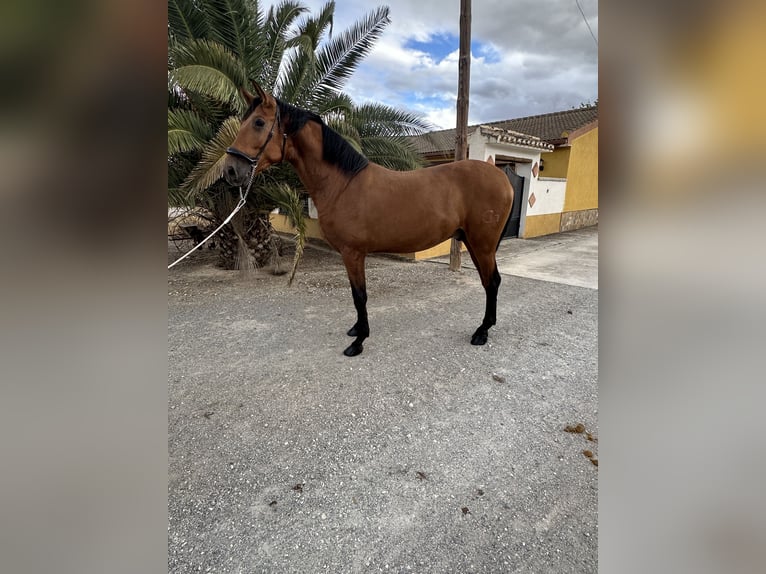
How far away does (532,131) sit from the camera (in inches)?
529

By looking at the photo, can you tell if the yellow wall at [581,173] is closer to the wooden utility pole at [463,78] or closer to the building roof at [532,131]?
the building roof at [532,131]

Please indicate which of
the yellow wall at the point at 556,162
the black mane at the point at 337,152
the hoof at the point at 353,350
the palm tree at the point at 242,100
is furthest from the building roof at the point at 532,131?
the hoof at the point at 353,350

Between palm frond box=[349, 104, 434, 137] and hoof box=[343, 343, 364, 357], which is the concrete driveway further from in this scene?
palm frond box=[349, 104, 434, 137]

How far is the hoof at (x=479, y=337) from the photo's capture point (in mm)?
3191

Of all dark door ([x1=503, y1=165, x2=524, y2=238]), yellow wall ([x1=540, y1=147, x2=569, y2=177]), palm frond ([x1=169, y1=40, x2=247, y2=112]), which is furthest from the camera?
yellow wall ([x1=540, y1=147, x2=569, y2=177])

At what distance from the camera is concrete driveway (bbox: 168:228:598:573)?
140 cm

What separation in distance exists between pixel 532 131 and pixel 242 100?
40.0 feet

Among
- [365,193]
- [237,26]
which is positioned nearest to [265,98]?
[365,193]

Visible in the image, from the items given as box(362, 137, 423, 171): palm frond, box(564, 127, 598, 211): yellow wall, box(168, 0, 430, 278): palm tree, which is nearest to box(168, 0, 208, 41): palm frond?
box(168, 0, 430, 278): palm tree

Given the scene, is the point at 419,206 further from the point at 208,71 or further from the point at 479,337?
the point at 208,71

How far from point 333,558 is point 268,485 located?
1.59ft
